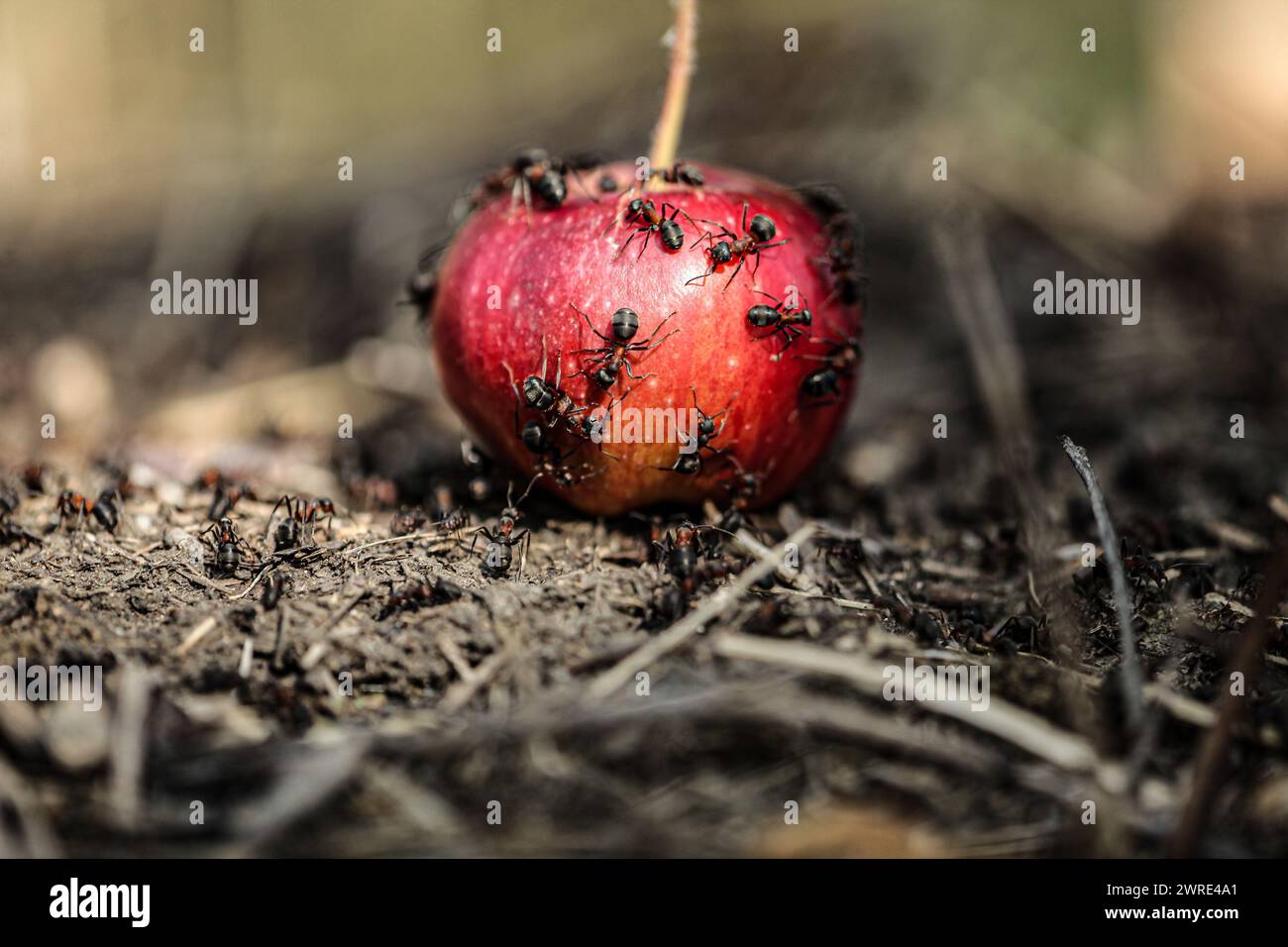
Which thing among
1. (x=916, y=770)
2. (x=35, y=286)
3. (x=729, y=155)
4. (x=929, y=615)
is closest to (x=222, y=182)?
(x=35, y=286)

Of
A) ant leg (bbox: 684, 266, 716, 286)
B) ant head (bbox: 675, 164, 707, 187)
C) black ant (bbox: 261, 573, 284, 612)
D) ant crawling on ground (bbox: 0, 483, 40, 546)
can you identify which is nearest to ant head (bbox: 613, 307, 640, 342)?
ant leg (bbox: 684, 266, 716, 286)

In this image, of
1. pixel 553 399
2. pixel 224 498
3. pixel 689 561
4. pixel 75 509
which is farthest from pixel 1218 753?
pixel 75 509

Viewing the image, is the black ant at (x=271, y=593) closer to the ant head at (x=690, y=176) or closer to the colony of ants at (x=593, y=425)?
the colony of ants at (x=593, y=425)

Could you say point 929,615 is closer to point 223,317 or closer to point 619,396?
point 619,396

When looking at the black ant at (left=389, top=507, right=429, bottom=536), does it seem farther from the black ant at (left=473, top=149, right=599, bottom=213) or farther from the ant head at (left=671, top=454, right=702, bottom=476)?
the black ant at (left=473, top=149, right=599, bottom=213)

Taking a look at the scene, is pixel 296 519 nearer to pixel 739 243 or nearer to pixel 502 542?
pixel 502 542

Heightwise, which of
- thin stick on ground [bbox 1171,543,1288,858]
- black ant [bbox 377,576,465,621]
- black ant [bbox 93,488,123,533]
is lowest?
thin stick on ground [bbox 1171,543,1288,858]
